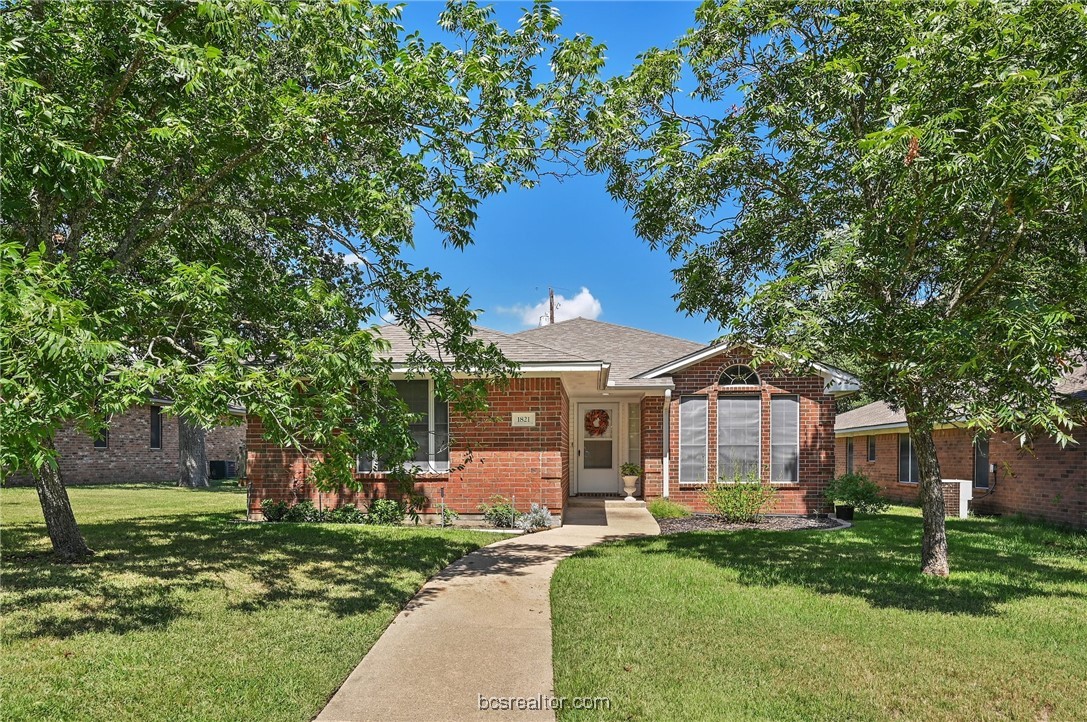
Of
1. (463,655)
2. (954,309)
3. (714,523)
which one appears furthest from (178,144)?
(714,523)

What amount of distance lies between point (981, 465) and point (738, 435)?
7.17m

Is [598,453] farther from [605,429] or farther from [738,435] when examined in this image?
[738,435]

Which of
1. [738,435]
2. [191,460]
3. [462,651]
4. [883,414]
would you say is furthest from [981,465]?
[191,460]

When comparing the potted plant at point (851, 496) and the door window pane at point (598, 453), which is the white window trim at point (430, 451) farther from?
the potted plant at point (851, 496)

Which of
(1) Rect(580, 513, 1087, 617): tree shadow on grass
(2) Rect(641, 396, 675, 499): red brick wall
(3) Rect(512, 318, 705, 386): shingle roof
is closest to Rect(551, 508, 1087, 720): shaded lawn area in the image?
(1) Rect(580, 513, 1087, 617): tree shadow on grass

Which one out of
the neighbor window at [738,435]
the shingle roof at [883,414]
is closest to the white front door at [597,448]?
the neighbor window at [738,435]

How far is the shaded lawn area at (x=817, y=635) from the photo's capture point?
14.6 feet

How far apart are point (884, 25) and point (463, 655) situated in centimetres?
784

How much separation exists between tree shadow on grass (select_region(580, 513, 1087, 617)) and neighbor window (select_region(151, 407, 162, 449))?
24655 mm

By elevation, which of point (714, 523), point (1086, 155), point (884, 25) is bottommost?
A: point (714, 523)

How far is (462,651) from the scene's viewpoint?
542cm

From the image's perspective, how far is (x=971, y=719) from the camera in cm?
424

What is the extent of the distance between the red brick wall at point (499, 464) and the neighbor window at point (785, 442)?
5.41 metres

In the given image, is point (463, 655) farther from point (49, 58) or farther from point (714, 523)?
point (714, 523)
